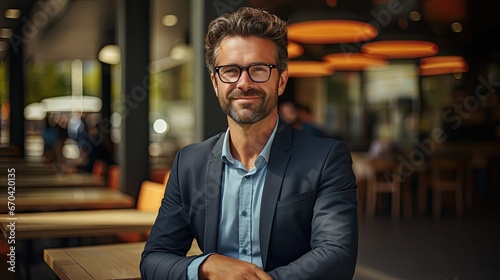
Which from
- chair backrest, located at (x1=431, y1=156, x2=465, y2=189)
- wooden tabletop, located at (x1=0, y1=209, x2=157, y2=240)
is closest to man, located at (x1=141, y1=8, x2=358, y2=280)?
wooden tabletop, located at (x1=0, y1=209, x2=157, y2=240)

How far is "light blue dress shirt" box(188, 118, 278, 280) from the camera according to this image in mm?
1621

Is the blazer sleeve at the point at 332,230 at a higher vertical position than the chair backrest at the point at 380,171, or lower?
higher

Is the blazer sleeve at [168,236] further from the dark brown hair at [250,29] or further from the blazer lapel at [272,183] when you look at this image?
the dark brown hair at [250,29]

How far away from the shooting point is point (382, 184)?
8.88 m

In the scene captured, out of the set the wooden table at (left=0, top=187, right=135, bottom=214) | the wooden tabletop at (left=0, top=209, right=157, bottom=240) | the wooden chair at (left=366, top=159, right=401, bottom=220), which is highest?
the wooden tabletop at (left=0, top=209, right=157, bottom=240)

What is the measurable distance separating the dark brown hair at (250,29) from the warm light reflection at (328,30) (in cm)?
565

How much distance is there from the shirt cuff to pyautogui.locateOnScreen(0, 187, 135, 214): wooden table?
9.17ft

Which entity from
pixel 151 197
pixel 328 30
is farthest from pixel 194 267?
pixel 328 30

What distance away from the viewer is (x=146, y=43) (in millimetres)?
6758

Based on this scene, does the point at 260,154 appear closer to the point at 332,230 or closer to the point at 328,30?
the point at 332,230

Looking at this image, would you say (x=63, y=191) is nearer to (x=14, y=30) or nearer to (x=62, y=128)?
(x=14, y=30)

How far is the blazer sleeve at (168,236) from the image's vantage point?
1652mm

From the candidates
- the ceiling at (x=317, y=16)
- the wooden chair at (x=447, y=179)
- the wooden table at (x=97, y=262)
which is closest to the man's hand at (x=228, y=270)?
the wooden table at (x=97, y=262)

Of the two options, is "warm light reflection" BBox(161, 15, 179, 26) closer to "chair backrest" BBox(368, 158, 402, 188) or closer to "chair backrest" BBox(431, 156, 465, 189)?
"chair backrest" BBox(368, 158, 402, 188)
